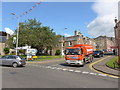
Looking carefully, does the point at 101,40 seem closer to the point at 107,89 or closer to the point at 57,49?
the point at 57,49

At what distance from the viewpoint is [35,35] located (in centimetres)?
3375

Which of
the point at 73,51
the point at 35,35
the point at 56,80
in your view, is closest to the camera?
the point at 56,80

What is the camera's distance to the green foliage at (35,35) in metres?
32.5

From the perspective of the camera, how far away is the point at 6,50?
49.4m

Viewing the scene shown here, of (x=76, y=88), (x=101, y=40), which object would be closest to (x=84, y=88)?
(x=76, y=88)

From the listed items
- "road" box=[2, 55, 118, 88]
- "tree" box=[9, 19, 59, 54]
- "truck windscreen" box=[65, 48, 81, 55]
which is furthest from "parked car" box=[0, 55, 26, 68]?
"tree" box=[9, 19, 59, 54]

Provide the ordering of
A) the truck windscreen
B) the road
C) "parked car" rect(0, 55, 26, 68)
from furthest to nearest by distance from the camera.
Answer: the truck windscreen, "parked car" rect(0, 55, 26, 68), the road

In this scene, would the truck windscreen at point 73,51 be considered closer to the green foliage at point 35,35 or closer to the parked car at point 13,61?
the parked car at point 13,61

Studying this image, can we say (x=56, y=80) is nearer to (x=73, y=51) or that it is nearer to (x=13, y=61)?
(x=73, y=51)

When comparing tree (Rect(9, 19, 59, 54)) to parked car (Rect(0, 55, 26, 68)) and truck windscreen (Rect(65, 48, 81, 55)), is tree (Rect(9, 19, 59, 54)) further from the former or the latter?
truck windscreen (Rect(65, 48, 81, 55))

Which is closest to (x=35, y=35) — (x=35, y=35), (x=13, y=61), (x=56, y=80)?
(x=35, y=35)

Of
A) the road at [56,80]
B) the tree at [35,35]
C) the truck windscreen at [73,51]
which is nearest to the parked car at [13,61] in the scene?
the road at [56,80]

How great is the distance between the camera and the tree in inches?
1280

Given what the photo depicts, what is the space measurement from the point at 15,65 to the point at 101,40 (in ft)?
271
